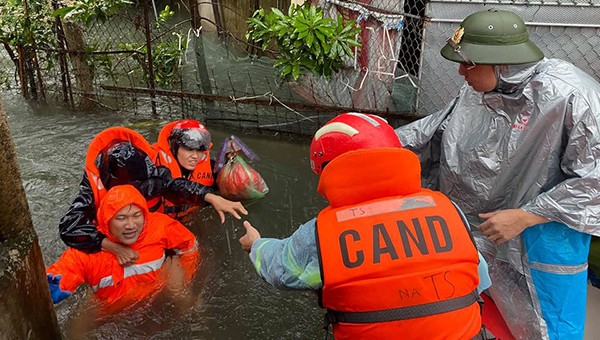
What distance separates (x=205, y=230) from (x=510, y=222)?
112 inches

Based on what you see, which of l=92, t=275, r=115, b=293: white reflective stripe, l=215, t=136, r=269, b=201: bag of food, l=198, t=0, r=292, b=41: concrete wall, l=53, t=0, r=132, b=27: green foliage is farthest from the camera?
l=198, t=0, r=292, b=41: concrete wall

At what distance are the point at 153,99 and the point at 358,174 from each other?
534cm

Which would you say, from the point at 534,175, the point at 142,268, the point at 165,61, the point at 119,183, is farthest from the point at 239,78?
the point at 534,175

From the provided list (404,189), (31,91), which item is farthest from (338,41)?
(31,91)

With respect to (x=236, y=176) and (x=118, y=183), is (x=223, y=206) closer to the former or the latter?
(x=118, y=183)

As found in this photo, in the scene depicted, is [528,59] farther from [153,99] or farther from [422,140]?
[153,99]

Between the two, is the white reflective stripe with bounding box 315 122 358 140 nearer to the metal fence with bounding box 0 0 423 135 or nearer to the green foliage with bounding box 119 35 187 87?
the metal fence with bounding box 0 0 423 135

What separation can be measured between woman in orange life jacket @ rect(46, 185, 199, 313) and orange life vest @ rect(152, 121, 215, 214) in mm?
523

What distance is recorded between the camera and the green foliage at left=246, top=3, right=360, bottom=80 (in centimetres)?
519

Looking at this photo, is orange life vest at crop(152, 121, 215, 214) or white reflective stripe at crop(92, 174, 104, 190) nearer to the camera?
white reflective stripe at crop(92, 174, 104, 190)

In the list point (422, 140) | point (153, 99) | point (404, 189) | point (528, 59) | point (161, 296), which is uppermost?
point (528, 59)

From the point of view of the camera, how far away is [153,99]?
265 inches

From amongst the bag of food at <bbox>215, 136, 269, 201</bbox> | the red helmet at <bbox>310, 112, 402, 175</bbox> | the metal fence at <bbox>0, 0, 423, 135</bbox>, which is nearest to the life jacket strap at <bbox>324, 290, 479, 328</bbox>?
the red helmet at <bbox>310, 112, 402, 175</bbox>

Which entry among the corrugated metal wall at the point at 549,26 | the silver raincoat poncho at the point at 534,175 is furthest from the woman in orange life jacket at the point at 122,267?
the corrugated metal wall at the point at 549,26
